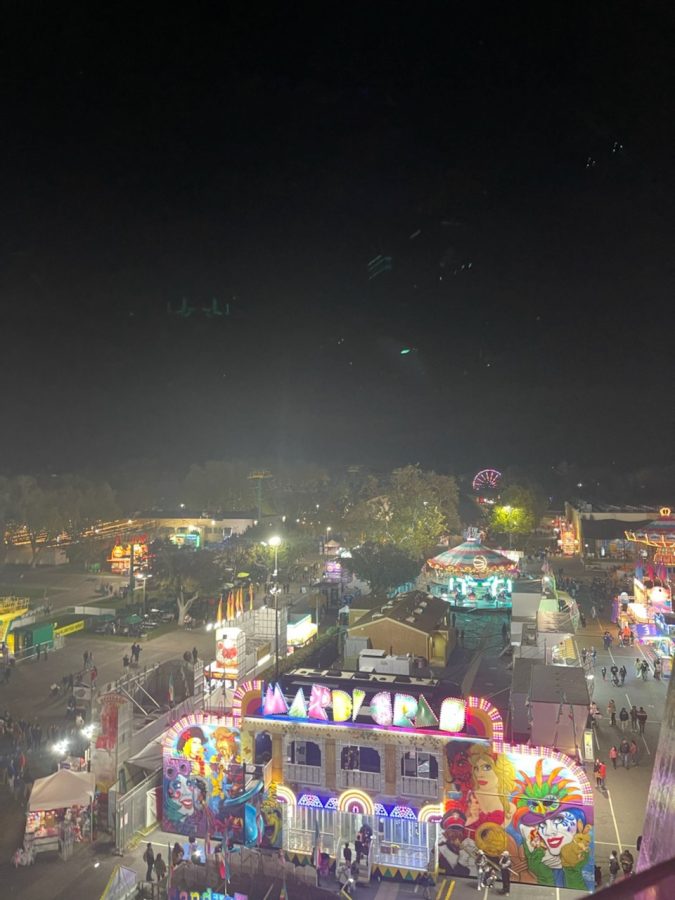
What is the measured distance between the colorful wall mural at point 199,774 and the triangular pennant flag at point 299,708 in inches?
51.2

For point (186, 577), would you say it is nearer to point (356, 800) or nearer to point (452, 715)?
point (356, 800)

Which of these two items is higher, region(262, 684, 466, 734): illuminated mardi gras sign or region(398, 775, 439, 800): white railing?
region(262, 684, 466, 734): illuminated mardi gras sign

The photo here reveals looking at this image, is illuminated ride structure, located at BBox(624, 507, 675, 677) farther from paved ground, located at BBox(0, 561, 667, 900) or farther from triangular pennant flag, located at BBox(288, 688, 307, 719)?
triangular pennant flag, located at BBox(288, 688, 307, 719)

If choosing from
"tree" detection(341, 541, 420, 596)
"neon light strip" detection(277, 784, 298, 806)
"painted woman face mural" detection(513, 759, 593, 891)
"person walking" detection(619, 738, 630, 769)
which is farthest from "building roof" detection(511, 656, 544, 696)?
"tree" detection(341, 541, 420, 596)

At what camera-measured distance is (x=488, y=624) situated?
30484 millimetres

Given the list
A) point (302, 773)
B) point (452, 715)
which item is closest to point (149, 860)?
point (302, 773)

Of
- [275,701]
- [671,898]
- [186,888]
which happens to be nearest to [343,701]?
[275,701]

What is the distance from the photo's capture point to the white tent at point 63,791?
1234 centimetres

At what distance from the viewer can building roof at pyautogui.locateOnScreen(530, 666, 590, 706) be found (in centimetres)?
1346

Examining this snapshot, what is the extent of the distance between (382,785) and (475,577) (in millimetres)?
23964

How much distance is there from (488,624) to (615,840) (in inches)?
730

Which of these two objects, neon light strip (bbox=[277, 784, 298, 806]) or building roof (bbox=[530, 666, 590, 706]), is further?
building roof (bbox=[530, 666, 590, 706])

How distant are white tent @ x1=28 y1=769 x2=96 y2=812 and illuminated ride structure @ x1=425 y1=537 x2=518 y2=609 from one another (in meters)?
24.0

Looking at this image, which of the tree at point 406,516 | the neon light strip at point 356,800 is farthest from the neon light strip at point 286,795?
the tree at point 406,516
